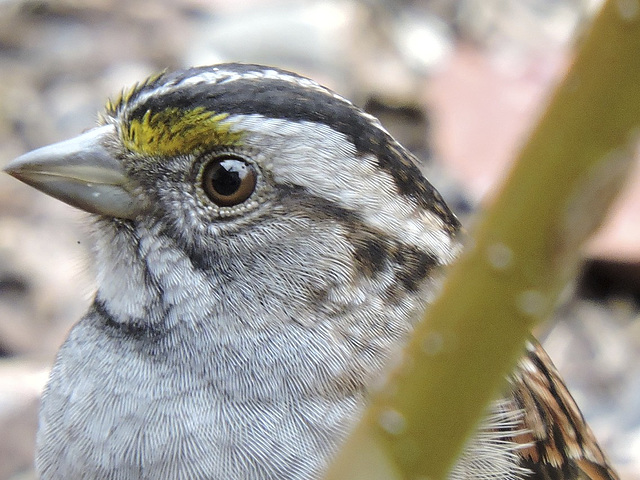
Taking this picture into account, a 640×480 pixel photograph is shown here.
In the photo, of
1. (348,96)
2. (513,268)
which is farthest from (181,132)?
(348,96)

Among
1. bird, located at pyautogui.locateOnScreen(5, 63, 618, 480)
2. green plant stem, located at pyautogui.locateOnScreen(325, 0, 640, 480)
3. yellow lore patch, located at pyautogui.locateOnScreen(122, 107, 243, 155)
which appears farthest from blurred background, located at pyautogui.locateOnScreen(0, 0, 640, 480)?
green plant stem, located at pyautogui.locateOnScreen(325, 0, 640, 480)

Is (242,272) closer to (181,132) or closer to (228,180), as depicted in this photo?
(228,180)

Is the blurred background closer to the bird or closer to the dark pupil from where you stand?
the bird

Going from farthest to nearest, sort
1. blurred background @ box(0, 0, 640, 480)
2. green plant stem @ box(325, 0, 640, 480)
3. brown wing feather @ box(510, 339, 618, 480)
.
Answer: blurred background @ box(0, 0, 640, 480) → brown wing feather @ box(510, 339, 618, 480) → green plant stem @ box(325, 0, 640, 480)

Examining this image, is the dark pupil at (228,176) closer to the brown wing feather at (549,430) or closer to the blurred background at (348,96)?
the brown wing feather at (549,430)

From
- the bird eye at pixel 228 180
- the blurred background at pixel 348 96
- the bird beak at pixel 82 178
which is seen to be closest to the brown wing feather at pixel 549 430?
the bird eye at pixel 228 180

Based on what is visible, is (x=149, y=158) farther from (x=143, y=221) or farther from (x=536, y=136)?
(x=536, y=136)
